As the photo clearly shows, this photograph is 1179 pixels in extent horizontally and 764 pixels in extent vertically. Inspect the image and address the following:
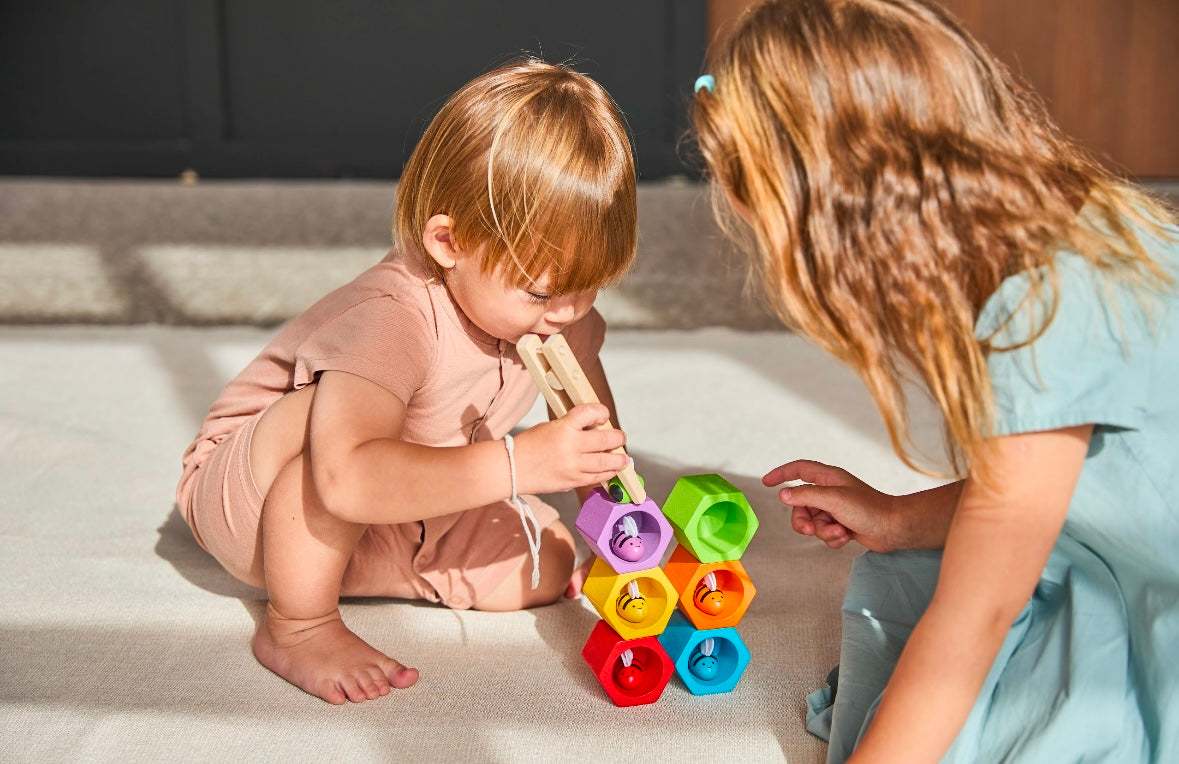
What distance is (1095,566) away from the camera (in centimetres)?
85

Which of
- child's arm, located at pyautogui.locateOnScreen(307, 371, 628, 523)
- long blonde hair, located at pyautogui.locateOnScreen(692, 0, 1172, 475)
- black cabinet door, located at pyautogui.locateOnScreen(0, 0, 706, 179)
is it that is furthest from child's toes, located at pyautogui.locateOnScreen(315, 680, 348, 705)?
black cabinet door, located at pyautogui.locateOnScreen(0, 0, 706, 179)

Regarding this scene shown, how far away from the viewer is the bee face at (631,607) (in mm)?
941

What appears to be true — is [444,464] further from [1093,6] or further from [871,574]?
[1093,6]

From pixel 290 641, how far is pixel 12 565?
0.34m

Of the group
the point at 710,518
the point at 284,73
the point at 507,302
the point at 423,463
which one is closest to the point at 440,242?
the point at 507,302

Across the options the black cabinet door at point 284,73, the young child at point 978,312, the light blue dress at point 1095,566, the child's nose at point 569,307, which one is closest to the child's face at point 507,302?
the child's nose at point 569,307

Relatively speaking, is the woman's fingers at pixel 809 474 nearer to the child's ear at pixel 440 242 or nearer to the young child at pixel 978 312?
the young child at pixel 978 312

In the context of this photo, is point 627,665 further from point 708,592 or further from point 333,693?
point 333,693

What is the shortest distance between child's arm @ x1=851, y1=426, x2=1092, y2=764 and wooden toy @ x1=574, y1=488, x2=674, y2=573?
0.69ft

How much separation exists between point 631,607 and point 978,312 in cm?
34

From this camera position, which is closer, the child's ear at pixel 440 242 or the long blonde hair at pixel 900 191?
the long blonde hair at pixel 900 191

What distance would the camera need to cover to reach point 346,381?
3.14ft

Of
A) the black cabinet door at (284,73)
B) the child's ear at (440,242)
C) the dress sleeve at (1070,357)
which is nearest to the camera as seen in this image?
the dress sleeve at (1070,357)

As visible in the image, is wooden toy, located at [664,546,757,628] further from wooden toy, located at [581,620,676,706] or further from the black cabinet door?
the black cabinet door
